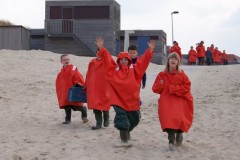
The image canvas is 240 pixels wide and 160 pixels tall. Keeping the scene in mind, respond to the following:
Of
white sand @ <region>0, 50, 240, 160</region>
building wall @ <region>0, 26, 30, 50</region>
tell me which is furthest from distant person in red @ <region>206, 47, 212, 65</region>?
white sand @ <region>0, 50, 240, 160</region>

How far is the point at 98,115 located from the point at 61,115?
2289mm

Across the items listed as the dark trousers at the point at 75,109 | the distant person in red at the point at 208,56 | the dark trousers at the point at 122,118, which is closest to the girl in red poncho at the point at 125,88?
the dark trousers at the point at 122,118

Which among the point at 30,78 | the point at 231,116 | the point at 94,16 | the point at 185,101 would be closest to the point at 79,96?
the point at 185,101

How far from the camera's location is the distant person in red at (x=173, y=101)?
22.5ft

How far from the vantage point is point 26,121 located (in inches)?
397

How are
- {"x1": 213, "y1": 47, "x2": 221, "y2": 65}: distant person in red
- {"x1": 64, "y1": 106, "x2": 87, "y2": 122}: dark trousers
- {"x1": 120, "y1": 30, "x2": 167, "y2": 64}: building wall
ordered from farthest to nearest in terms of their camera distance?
{"x1": 120, "y1": 30, "x2": 167, "y2": 64}: building wall
{"x1": 213, "y1": 47, "x2": 221, "y2": 65}: distant person in red
{"x1": 64, "y1": 106, "x2": 87, "y2": 122}: dark trousers

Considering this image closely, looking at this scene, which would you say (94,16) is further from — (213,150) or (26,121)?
(213,150)

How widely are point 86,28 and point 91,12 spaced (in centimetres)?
133

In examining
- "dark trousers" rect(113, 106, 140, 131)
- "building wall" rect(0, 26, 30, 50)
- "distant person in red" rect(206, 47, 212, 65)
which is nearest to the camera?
"dark trousers" rect(113, 106, 140, 131)

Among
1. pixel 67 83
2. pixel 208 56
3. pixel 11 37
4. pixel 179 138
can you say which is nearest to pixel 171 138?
pixel 179 138

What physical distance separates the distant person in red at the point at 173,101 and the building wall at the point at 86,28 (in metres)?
30.2

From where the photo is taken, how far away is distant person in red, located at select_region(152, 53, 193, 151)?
6863 mm

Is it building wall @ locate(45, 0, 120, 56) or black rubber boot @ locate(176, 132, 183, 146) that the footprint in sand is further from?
building wall @ locate(45, 0, 120, 56)

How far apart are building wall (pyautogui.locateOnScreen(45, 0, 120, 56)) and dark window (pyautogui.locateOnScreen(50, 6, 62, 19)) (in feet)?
0.77
